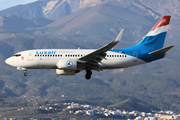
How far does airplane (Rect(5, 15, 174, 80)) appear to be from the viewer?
6228 cm

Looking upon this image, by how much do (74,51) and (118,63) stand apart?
936cm

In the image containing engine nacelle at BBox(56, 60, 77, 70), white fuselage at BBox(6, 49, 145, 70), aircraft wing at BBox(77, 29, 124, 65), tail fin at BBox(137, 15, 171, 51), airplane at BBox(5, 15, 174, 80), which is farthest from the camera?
tail fin at BBox(137, 15, 171, 51)

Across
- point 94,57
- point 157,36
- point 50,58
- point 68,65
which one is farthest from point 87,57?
point 157,36

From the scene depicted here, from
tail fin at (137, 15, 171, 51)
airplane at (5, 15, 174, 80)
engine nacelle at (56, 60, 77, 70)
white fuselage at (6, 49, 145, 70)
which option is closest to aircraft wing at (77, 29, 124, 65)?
airplane at (5, 15, 174, 80)

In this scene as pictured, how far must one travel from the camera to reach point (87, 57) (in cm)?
6097

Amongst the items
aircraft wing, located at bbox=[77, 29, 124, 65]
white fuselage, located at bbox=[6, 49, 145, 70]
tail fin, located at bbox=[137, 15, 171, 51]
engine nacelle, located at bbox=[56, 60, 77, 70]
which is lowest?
engine nacelle, located at bbox=[56, 60, 77, 70]

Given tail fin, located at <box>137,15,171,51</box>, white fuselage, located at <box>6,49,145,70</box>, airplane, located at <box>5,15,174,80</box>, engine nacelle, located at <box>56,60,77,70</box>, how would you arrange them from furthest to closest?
tail fin, located at <box>137,15,171,51</box> → white fuselage, located at <box>6,49,145,70</box> → airplane, located at <box>5,15,174,80</box> → engine nacelle, located at <box>56,60,77,70</box>

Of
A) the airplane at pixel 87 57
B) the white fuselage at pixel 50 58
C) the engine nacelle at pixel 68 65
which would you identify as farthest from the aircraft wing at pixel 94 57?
the white fuselage at pixel 50 58

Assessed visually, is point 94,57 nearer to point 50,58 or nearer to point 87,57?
point 87,57

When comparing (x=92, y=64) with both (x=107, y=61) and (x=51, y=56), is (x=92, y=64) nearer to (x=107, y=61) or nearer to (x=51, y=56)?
(x=107, y=61)

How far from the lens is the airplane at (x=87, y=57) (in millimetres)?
62281

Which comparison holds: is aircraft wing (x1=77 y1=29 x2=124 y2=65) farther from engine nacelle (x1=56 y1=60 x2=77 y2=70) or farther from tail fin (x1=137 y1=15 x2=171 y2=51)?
tail fin (x1=137 y1=15 x2=171 y2=51)

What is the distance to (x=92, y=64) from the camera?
63.8 metres

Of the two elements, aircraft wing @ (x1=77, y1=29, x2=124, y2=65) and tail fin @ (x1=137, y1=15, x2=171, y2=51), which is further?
tail fin @ (x1=137, y1=15, x2=171, y2=51)
